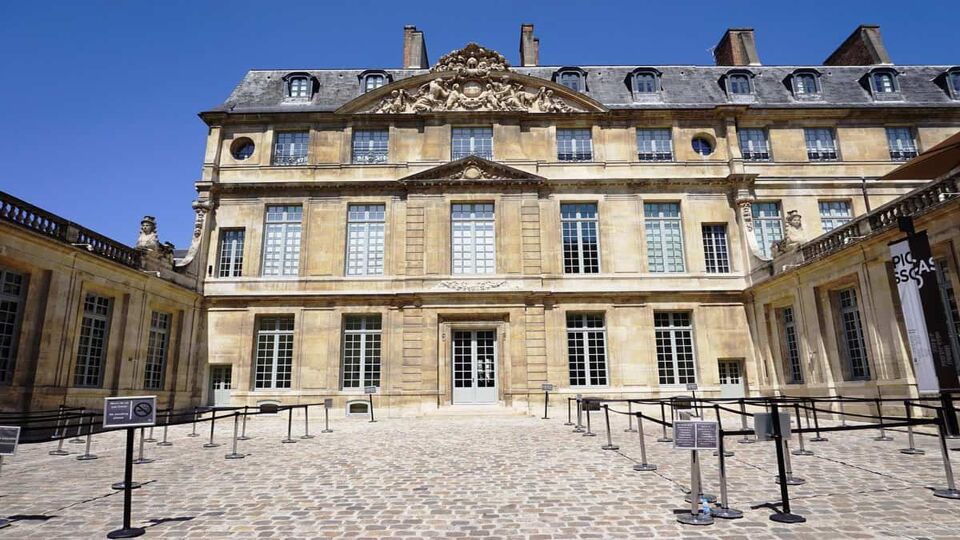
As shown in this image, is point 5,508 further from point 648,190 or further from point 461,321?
point 648,190

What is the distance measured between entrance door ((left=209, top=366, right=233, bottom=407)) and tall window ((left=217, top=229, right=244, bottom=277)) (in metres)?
3.24

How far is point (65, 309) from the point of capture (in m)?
12.5

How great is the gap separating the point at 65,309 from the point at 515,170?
1328 cm

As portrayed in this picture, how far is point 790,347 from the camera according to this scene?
54.9ft

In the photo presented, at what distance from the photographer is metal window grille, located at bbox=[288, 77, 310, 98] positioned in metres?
21.2

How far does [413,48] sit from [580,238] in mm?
11057

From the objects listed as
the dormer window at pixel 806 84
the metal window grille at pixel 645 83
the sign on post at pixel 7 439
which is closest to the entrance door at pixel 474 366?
the metal window grille at pixel 645 83

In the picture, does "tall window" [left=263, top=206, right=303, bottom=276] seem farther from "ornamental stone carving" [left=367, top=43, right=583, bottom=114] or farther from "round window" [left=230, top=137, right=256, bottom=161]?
"ornamental stone carving" [left=367, top=43, right=583, bottom=114]

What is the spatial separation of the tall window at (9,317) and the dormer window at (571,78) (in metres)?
18.1

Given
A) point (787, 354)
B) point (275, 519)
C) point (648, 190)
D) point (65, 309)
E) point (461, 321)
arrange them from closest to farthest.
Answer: point (275, 519) < point (65, 309) < point (787, 354) < point (461, 321) < point (648, 190)

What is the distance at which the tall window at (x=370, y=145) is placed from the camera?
65.4 ft

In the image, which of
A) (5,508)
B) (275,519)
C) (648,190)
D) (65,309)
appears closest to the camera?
(275,519)

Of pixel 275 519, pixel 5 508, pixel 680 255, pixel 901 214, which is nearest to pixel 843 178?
pixel 680 255

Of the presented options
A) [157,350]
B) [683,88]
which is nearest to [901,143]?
[683,88]
